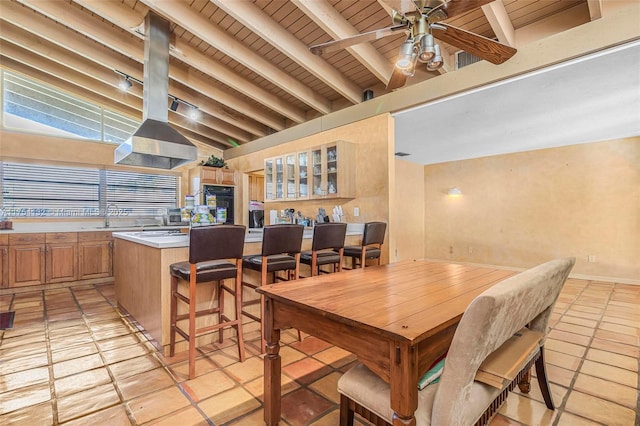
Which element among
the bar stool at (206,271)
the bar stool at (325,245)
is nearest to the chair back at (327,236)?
the bar stool at (325,245)

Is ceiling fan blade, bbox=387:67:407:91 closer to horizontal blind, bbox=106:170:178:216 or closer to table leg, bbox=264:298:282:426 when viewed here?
table leg, bbox=264:298:282:426

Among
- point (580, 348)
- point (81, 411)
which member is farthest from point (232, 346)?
point (580, 348)

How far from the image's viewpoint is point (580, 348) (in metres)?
2.44

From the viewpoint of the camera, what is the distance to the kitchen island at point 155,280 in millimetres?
2344

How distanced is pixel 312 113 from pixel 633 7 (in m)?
3.79

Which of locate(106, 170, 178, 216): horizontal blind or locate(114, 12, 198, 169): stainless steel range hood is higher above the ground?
locate(114, 12, 198, 169): stainless steel range hood

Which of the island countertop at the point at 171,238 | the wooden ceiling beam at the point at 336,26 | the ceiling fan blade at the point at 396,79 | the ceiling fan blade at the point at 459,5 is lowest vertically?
the island countertop at the point at 171,238

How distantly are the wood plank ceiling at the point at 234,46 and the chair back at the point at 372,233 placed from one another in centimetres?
173

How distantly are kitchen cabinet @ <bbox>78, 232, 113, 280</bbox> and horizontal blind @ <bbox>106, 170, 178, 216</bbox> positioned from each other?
3.39 ft

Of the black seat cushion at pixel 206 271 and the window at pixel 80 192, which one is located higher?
the window at pixel 80 192

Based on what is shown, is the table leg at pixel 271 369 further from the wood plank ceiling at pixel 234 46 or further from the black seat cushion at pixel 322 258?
the wood plank ceiling at pixel 234 46

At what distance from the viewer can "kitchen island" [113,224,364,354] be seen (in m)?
2.34

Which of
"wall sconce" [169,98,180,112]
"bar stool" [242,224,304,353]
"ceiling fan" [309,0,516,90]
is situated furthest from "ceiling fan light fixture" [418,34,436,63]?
"wall sconce" [169,98,180,112]

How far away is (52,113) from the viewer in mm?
5074
